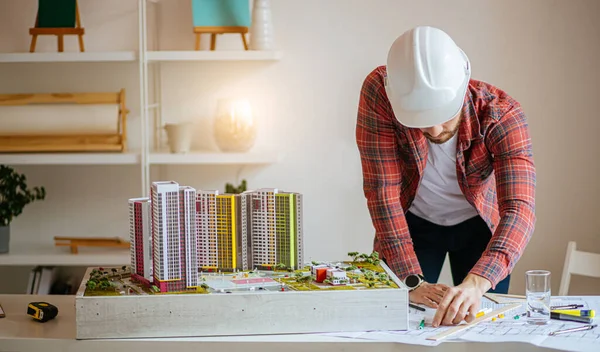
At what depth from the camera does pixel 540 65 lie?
3.42 m

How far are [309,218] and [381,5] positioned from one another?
3.26 ft

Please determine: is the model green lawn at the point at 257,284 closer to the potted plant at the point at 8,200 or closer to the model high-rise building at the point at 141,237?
the model high-rise building at the point at 141,237

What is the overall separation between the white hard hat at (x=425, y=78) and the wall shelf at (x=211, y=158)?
1.32 meters

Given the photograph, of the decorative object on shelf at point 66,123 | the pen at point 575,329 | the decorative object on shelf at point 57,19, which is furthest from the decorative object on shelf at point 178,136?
the pen at point 575,329

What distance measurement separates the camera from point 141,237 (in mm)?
1896

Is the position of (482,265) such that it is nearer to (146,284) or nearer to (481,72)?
(146,284)

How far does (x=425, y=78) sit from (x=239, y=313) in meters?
0.71

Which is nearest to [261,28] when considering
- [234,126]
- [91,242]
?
[234,126]

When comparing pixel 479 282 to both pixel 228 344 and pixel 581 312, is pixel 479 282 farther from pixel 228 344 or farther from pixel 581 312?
pixel 228 344

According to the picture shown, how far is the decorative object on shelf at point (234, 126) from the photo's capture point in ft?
10.7

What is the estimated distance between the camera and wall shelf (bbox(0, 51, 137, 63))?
125 inches

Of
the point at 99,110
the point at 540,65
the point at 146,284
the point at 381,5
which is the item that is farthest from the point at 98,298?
the point at 540,65

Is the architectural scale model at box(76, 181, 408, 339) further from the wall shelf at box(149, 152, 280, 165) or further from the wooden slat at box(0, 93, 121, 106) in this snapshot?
the wooden slat at box(0, 93, 121, 106)

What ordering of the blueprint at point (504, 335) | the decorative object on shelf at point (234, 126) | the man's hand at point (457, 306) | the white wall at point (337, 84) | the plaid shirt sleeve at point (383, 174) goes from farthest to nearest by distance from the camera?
1. the white wall at point (337, 84)
2. the decorative object on shelf at point (234, 126)
3. the plaid shirt sleeve at point (383, 174)
4. the man's hand at point (457, 306)
5. the blueprint at point (504, 335)
